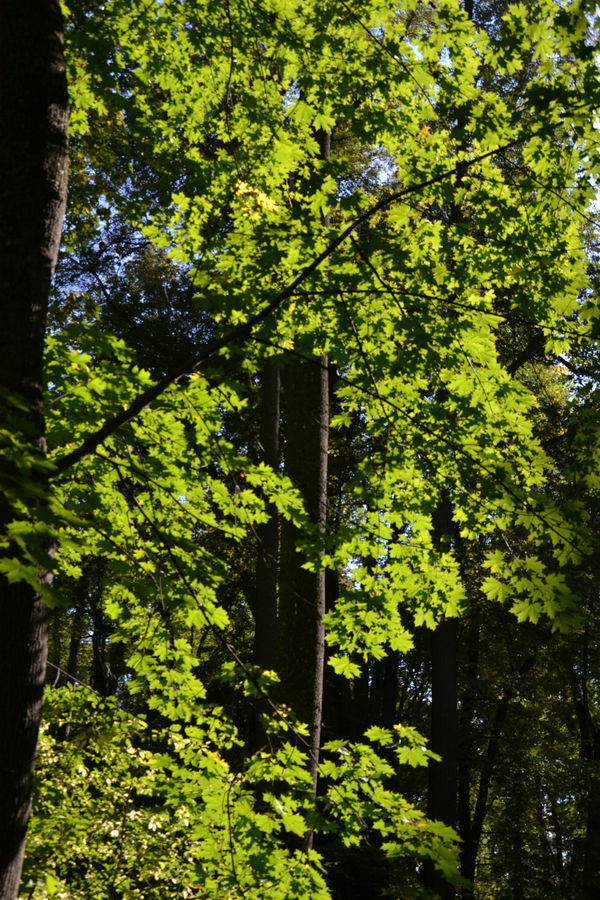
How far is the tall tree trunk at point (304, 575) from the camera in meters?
6.44

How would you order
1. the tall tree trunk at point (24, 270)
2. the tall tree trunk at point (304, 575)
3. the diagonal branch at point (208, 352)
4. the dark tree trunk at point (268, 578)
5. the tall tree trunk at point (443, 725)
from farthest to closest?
the tall tree trunk at point (443, 725), the dark tree trunk at point (268, 578), the tall tree trunk at point (304, 575), the diagonal branch at point (208, 352), the tall tree trunk at point (24, 270)

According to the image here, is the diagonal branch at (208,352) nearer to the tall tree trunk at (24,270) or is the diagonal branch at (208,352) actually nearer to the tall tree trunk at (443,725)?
the tall tree trunk at (24,270)

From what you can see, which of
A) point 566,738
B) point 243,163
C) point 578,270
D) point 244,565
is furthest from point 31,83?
point 566,738

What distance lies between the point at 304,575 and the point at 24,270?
14.0ft

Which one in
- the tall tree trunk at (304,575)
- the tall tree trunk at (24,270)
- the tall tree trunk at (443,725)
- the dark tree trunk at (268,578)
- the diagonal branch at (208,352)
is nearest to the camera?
the tall tree trunk at (24,270)

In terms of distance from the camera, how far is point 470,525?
188 inches

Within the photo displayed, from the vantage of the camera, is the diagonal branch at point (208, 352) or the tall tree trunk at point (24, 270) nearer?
the tall tree trunk at point (24, 270)

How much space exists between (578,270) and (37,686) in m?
4.02

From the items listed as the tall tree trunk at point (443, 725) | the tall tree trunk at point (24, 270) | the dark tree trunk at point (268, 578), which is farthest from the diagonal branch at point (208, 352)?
the tall tree trunk at point (443, 725)

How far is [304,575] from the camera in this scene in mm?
6789

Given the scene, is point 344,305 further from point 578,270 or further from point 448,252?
point 578,270

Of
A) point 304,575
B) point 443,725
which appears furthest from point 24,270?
point 443,725

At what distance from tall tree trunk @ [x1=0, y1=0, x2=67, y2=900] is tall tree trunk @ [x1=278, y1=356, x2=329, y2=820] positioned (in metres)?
2.99

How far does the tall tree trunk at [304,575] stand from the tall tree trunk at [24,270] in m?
2.99
